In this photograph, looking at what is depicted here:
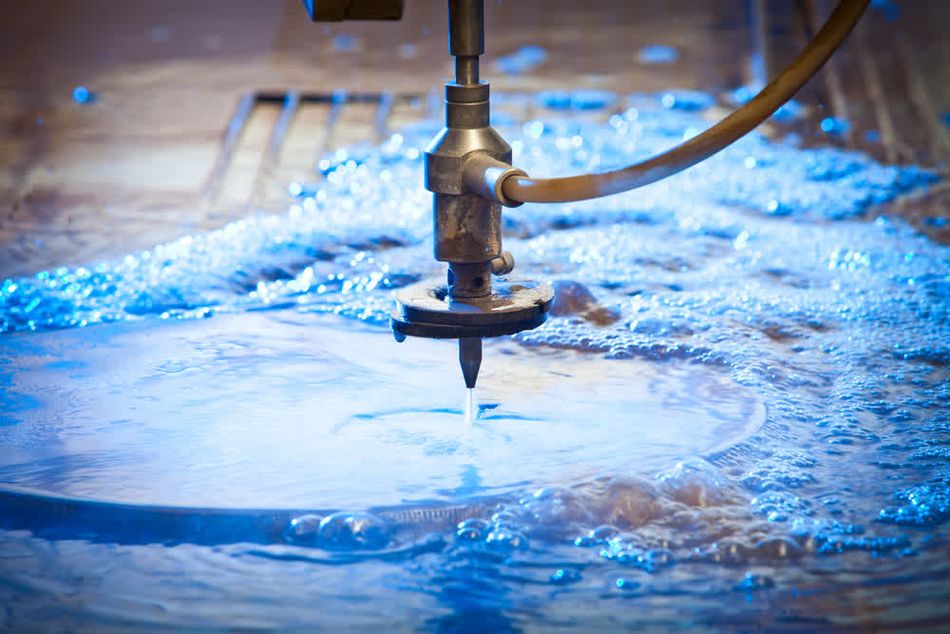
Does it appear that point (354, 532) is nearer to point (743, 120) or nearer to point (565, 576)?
point (565, 576)

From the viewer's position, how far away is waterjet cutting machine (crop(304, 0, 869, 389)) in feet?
3.08

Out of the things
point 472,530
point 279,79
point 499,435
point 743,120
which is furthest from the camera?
point 279,79

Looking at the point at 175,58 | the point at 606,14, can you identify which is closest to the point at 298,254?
the point at 175,58

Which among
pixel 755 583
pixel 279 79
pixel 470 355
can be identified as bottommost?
pixel 755 583

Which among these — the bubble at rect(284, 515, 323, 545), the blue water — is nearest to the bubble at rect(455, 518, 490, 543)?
the blue water

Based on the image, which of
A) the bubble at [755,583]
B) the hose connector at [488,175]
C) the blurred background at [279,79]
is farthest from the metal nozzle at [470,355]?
the blurred background at [279,79]

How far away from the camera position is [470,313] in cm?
98

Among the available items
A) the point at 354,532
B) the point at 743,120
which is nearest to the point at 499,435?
the point at 354,532

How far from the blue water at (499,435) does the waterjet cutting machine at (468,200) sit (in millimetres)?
131

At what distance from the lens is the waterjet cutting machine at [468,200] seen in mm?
938

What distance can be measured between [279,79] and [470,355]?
5.15 feet

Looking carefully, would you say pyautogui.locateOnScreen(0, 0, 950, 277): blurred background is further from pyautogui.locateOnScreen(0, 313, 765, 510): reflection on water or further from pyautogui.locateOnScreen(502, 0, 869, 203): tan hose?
pyautogui.locateOnScreen(502, 0, 869, 203): tan hose

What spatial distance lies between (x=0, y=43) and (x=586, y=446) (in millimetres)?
2106

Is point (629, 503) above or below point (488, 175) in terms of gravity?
below
